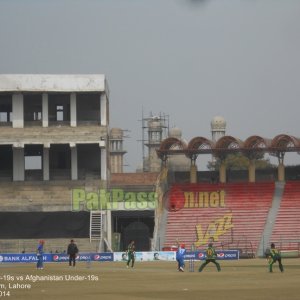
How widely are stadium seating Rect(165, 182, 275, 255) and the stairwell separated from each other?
14.0 inches

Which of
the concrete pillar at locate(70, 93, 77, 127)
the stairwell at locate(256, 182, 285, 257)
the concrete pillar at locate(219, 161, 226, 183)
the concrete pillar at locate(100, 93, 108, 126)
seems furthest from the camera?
the concrete pillar at locate(219, 161, 226, 183)

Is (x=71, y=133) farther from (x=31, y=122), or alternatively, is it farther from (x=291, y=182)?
(x=291, y=182)

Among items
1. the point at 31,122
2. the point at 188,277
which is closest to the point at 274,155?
the point at 31,122

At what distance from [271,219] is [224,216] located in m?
4.02

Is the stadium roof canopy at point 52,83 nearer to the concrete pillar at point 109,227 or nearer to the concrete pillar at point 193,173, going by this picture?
the concrete pillar at point 109,227

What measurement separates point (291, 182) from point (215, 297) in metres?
59.2

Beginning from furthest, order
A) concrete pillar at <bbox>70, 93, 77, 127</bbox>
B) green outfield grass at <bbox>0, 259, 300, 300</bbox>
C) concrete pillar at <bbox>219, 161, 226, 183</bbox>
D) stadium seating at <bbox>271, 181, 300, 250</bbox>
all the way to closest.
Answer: concrete pillar at <bbox>219, 161, 226, 183</bbox> < concrete pillar at <bbox>70, 93, 77, 127</bbox> < stadium seating at <bbox>271, 181, 300, 250</bbox> < green outfield grass at <bbox>0, 259, 300, 300</bbox>

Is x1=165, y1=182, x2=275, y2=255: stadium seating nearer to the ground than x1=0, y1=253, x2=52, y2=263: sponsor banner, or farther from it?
farther from it

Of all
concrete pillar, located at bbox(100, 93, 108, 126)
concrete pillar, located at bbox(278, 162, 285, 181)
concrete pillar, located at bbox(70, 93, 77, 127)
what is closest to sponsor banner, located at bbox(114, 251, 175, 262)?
concrete pillar, located at bbox(100, 93, 108, 126)

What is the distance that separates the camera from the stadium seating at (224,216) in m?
82.4

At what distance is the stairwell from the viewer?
80688mm

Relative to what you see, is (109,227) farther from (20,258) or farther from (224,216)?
(20,258)

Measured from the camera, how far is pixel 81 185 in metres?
86.7

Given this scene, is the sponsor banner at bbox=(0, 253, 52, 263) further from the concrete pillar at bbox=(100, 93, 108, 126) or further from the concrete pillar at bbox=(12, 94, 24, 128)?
the concrete pillar at bbox=(100, 93, 108, 126)
